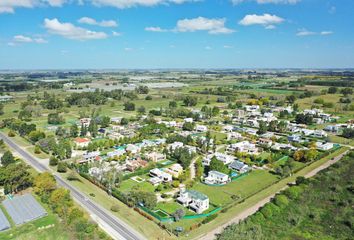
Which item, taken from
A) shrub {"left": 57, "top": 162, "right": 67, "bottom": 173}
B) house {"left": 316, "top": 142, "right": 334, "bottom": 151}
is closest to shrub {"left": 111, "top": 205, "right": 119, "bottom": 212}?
shrub {"left": 57, "top": 162, "right": 67, "bottom": 173}

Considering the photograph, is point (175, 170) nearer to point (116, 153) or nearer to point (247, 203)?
point (247, 203)

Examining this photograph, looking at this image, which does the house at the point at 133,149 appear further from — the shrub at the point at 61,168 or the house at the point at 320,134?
the house at the point at 320,134

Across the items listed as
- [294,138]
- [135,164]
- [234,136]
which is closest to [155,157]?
[135,164]

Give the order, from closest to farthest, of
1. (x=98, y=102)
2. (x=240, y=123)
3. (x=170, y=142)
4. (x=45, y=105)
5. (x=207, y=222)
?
1. (x=207, y=222)
2. (x=170, y=142)
3. (x=240, y=123)
4. (x=45, y=105)
5. (x=98, y=102)

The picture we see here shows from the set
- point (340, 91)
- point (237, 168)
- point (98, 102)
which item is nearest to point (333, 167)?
point (237, 168)

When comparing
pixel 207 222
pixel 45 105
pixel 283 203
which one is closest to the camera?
pixel 207 222

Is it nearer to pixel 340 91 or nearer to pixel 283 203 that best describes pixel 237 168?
pixel 283 203
